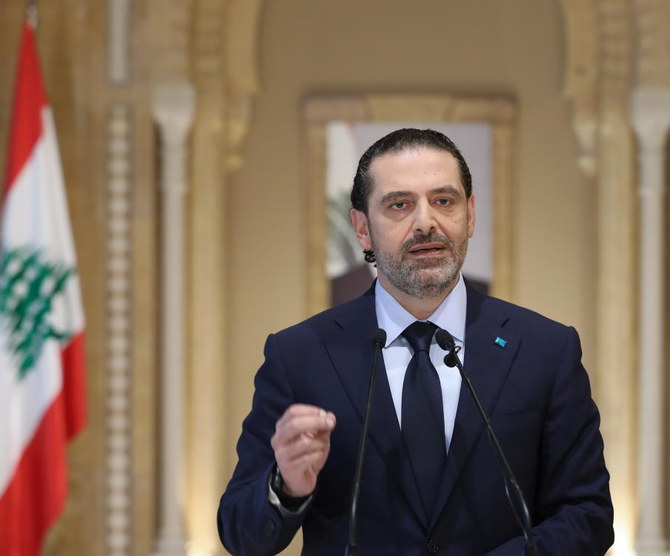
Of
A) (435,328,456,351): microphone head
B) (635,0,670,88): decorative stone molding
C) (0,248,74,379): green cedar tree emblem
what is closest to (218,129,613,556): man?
(435,328,456,351): microphone head

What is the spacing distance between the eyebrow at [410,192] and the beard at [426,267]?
0.08m

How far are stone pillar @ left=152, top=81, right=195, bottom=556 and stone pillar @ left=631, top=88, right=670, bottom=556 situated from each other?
7.88 ft

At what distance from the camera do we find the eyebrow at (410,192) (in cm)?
197

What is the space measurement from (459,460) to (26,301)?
3.60 meters

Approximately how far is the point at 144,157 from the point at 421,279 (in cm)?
403

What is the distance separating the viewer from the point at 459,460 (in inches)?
75.2

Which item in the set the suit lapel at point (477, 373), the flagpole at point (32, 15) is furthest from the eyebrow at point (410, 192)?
the flagpole at point (32, 15)

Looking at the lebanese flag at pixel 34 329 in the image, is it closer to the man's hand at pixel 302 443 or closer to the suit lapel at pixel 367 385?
the suit lapel at pixel 367 385

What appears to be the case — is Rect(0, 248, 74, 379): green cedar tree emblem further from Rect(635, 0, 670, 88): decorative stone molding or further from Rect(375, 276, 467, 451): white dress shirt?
Rect(375, 276, 467, 451): white dress shirt

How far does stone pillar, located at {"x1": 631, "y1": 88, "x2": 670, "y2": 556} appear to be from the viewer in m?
5.79

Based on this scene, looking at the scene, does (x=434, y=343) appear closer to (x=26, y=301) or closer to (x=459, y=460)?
(x=459, y=460)

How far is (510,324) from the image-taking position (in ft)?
6.87

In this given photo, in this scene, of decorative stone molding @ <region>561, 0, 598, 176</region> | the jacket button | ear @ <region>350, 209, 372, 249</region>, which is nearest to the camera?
the jacket button

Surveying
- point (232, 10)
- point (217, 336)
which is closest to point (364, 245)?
point (217, 336)
